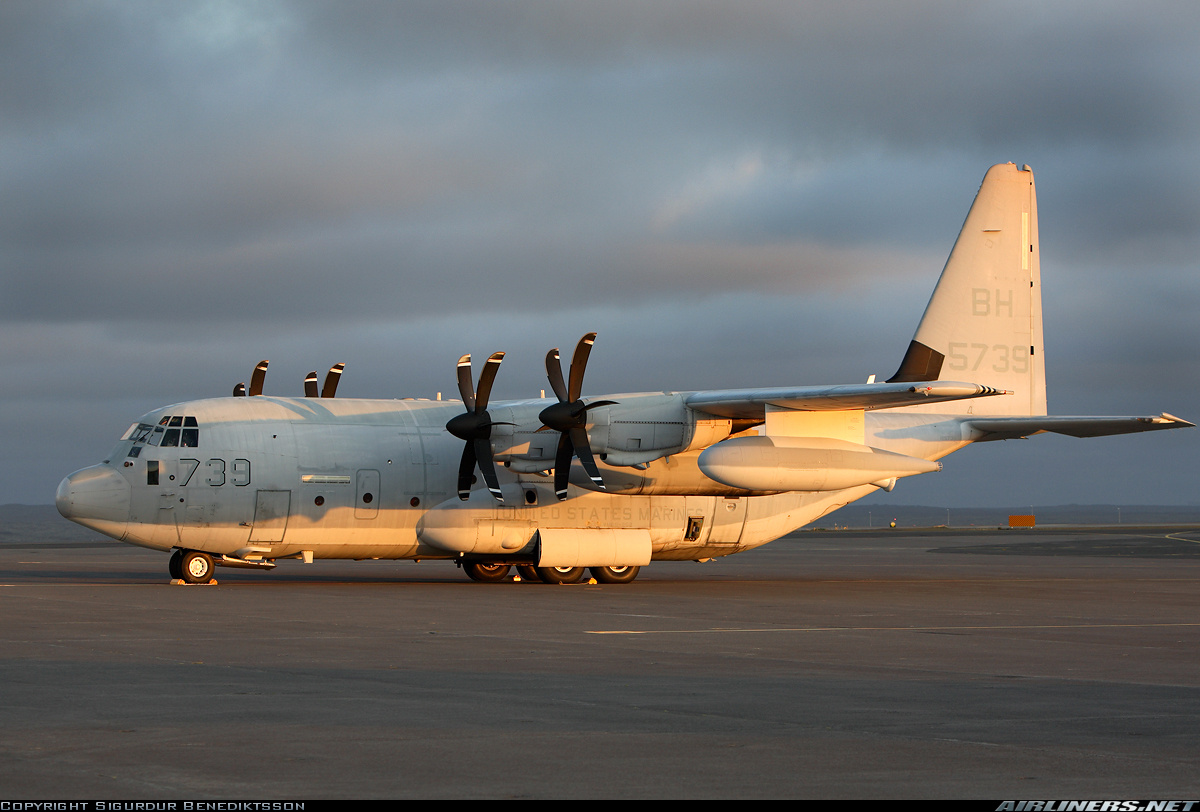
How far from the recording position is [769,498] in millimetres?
32062

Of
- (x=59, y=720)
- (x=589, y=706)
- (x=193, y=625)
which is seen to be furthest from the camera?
(x=193, y=625)

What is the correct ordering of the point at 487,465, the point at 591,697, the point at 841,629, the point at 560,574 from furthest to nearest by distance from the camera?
the point at 560,574, the point at 487,465, the point at 841,629, the point at 591,697

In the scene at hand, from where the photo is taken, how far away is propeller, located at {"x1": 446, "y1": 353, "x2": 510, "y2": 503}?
28562 mm

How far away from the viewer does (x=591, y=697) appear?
11.2 m

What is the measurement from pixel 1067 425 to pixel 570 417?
480 inches

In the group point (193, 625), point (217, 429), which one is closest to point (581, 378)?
point (217, 429)

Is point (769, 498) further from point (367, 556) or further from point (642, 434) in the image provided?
point (367, 556)

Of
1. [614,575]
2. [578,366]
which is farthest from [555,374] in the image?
[614,575]

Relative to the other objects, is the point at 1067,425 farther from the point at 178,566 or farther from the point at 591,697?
the point at 591,697

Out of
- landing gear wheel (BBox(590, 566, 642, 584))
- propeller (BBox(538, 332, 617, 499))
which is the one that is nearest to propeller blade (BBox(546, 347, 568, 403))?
propeller (BBox(538, 332, 617, 499))

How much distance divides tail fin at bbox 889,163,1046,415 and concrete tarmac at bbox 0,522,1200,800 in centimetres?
1036

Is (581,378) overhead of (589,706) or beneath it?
overhead

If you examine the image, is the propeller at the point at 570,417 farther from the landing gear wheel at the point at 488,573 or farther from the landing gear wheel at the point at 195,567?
the landing gear wheel at the point at 195,567

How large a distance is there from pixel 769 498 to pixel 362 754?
80.1ft
